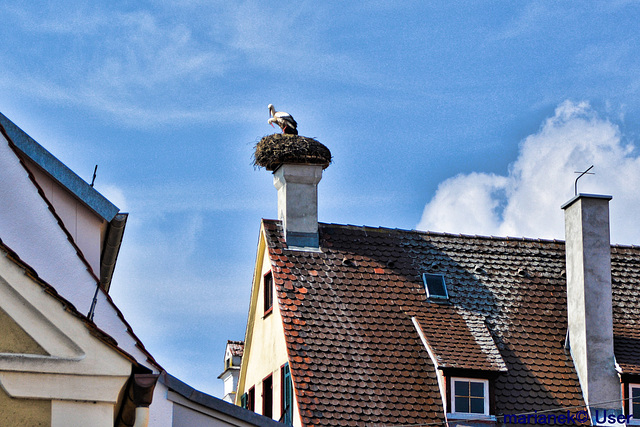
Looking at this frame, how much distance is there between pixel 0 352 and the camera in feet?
26.8

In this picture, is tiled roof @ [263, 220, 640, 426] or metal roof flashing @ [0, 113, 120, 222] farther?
tiled roof @ [263, 220, 640, 426]

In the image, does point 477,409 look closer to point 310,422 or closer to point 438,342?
point 438,342

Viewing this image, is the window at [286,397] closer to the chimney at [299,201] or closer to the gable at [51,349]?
the chimney at [299,201]

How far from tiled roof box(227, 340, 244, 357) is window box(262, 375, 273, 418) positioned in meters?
4.85

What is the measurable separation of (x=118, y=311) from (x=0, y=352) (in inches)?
165

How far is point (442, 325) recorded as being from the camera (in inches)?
874

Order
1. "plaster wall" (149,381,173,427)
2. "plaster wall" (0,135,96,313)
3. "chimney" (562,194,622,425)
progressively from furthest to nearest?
1. "chimney" (562,194,622,425)
2. "plaster wall" (149,381,173,427)
3. "plaster wall" (0,135,96,313)

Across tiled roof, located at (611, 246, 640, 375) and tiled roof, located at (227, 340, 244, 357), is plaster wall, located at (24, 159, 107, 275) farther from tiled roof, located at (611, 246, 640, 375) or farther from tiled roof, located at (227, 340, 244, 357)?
tiled roof, located at (227, 340, 244, 357)

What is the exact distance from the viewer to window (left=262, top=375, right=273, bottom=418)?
22.7 metres

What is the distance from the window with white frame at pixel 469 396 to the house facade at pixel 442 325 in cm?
2

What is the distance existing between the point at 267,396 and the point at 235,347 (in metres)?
5.38

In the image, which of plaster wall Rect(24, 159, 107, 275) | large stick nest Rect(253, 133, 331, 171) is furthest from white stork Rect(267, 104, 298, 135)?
plaster wall Rect(24, 159, 107, 275)

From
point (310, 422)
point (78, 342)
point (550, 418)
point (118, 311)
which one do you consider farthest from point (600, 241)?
point (78, 342)

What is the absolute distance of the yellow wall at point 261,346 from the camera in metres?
21.9
